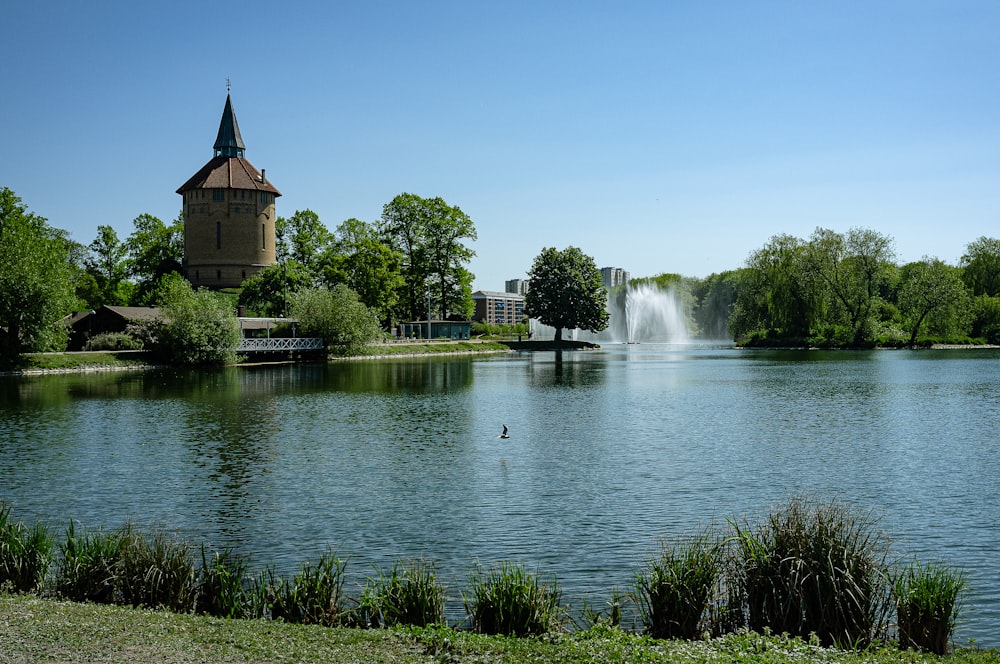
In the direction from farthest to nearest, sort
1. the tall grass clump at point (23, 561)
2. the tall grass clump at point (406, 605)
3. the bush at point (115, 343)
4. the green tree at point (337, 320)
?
the green tree at point (337, 320) < the bush at point (115, 343) < the tall grass clump at point (23, 561) < the tall grass clump at point (406, 605)

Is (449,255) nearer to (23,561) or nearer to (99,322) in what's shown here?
(99,322)

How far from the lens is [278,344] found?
66438 millimetres

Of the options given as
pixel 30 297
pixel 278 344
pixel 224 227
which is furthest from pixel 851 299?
pixel 30 297

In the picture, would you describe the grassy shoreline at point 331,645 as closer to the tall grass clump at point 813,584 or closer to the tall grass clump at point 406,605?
the tall grass clump at point 406,605

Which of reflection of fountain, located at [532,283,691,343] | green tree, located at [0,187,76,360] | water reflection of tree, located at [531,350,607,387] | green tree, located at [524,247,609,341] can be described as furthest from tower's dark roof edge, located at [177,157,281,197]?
reflection of fountain, located at [532,283,691,343]

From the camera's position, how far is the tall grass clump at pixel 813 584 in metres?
8.80

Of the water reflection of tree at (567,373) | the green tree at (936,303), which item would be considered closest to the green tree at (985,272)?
the green tree at (936,303)

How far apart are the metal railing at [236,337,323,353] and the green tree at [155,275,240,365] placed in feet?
8.57

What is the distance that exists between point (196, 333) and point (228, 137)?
43.8 m

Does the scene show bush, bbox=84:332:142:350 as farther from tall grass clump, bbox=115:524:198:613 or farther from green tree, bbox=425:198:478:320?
tall grass clump, bbox=115:524:198:613

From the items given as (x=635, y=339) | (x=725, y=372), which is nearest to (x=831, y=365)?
(x=725, y=372)

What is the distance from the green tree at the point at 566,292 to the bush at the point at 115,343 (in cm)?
4252

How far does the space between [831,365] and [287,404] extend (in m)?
39.8

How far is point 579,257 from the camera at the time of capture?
3600 inches
